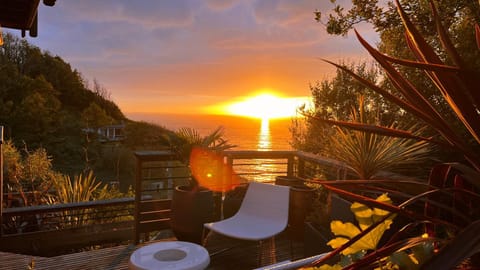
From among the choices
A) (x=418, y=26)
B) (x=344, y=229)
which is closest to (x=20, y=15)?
(x=344, y=229)

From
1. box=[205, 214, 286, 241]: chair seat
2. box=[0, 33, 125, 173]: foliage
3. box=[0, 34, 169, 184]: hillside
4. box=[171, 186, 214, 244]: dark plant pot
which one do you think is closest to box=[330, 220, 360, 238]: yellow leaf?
box=[205, 214, 286, 241]: chair seat

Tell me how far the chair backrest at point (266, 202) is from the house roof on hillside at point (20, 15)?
2630mm

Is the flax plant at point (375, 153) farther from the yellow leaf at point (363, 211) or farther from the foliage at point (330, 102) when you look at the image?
the foliage at point (330, 102)

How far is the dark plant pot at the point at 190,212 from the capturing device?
132 inches

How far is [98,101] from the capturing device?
77.6ft

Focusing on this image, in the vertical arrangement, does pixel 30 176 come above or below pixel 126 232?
A: above

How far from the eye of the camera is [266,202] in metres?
3.45

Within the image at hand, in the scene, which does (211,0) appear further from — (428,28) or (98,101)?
(98,101)

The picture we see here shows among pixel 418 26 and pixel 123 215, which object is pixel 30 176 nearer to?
pixel 123 215

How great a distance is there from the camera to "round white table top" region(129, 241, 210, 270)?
205cm

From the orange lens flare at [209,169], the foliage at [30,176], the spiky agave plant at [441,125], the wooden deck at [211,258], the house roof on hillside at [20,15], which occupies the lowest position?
the wooden deck at [211,258]

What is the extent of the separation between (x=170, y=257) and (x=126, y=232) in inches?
104

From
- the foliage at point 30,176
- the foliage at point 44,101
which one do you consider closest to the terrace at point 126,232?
the foliage at point 30,176

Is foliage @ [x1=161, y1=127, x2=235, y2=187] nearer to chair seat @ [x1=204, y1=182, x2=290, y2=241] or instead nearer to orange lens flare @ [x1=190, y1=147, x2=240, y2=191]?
orange lens flare @ [x1=190, y1=147, x2=240, y2=191]
